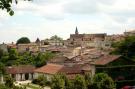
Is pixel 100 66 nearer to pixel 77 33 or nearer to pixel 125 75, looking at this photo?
pixel 125 75

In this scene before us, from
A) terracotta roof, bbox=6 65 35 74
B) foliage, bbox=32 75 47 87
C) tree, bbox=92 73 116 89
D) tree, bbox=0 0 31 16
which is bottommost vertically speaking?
foliage, bbox=32 75 47 87

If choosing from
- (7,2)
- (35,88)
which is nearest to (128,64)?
(35,88)

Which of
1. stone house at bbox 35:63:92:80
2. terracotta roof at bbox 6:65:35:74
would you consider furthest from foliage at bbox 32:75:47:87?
terracotta roof at bbox 6:65:35:74

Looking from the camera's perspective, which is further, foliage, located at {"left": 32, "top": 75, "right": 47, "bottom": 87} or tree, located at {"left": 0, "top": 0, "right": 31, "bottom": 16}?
foliage, located at {"left": 32, "top": 75, "right": 47, "bottom": 87}

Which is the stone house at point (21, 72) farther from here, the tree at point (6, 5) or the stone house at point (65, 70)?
the tree at point (6, 5)

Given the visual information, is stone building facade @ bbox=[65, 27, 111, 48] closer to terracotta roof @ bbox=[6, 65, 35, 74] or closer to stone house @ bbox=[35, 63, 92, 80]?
terracotta roof @ bbox=[6, 65, 35, 74]

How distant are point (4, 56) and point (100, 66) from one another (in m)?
41.8

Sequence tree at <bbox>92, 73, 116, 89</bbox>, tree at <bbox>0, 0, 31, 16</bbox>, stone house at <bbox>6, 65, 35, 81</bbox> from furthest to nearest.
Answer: stone house at <bbox>6, 65, 35, 81</bbox>
tree at <bbox>92, 73, 116, 89</bbox>
tree at <bbox>0, 0, 31, 16</bbox>

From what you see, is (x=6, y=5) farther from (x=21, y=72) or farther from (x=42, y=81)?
(x=21, y=72)

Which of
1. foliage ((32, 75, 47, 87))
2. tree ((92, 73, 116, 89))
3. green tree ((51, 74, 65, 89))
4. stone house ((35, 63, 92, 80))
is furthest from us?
foliage ((32, 75, 47, 87))

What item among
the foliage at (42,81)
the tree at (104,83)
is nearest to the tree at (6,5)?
the tree at (104,83)

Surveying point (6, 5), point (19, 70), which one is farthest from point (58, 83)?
point (6, 5)

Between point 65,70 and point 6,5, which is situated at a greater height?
Result: point 6,5

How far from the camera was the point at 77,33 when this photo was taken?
529ft
